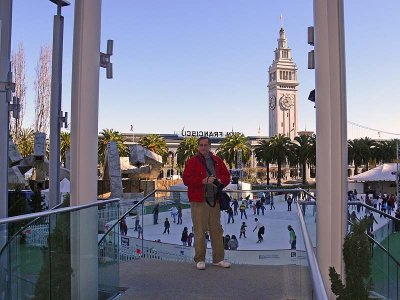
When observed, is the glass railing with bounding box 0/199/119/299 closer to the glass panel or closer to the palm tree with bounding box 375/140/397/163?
the glass panel

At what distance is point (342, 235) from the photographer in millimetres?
4598

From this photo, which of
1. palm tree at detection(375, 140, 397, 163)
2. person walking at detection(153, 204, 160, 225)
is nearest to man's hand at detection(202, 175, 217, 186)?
person walking at detection(153, 204, 160, 225)

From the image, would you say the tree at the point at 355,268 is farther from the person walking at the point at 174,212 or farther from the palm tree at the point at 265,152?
the palm tree at the point at 265,152

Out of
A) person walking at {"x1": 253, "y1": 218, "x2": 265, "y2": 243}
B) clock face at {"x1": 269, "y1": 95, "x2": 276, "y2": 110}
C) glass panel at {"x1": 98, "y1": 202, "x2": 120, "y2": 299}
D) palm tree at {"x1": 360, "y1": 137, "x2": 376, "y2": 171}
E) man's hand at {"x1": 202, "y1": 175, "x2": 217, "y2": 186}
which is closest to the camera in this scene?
glass panel at {"x1": 98, "y1": 202, "x2": 120, "y2": 299}

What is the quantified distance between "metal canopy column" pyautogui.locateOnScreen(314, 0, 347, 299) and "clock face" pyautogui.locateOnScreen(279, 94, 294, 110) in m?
171

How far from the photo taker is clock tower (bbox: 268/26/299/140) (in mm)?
171125

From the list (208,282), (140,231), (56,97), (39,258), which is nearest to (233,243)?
(140,231)

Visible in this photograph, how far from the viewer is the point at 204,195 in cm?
637

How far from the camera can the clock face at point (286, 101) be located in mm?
173125

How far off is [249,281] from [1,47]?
483cm

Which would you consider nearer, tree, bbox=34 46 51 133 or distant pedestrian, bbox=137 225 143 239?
distant pedestrian, bbox=137 225 143 239

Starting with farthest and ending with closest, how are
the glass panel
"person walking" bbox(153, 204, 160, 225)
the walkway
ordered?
"person walking" bbox(153, 204, 160, 225)
the walkway
the glass panel

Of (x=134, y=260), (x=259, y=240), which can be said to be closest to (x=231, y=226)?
(x=259, y=240)

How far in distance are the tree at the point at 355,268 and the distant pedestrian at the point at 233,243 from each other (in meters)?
4.60
